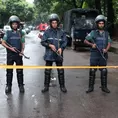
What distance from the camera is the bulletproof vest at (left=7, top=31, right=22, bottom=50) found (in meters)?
7.82

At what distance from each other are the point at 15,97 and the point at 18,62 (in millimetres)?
842

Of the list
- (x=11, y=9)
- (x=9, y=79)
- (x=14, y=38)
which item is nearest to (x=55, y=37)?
(x=14, y=38)

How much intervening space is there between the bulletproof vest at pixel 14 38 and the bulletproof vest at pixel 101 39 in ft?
5.53

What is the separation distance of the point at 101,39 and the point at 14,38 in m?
1.92

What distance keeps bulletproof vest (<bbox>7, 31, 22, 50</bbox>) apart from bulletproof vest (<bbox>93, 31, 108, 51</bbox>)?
168cm

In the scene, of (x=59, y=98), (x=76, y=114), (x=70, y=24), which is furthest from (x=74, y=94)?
(x=70, y=24)

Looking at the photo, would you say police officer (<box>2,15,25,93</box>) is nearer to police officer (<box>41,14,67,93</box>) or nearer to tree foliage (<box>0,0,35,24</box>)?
police officer (<box>41,14,67,93</box>)

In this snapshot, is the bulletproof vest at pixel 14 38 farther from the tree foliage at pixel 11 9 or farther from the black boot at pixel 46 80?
the tree foliage at pixel 11 9

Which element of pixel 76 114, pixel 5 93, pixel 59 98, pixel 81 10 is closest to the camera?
pixel 76 114

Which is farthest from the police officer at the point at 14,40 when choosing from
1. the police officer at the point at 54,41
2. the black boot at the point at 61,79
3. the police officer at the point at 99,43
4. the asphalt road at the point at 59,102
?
the police officer at the point at 99,43

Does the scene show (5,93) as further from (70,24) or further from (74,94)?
(70,24)

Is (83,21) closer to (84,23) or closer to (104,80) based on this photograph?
(84,23)

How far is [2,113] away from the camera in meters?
6.30

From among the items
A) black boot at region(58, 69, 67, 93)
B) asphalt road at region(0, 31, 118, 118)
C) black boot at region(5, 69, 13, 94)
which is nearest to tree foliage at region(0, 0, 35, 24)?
asphalt road at region(0, 31, 118, 118)
